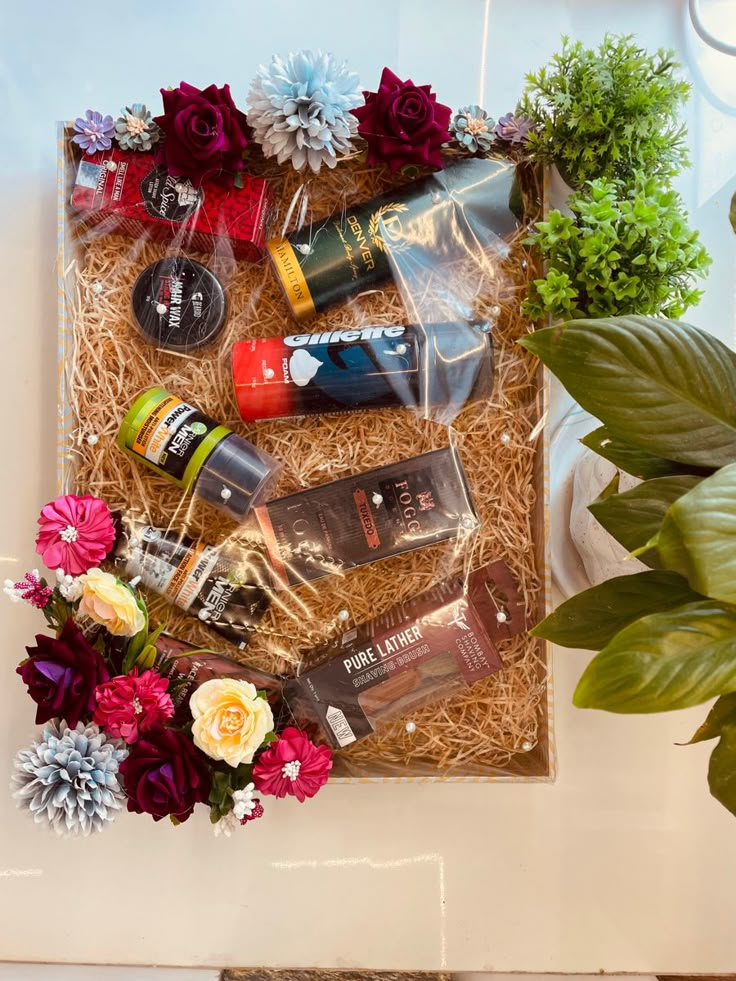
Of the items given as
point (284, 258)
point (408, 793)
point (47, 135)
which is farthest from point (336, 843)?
point (47, 135)

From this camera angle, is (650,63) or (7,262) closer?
(650,63)

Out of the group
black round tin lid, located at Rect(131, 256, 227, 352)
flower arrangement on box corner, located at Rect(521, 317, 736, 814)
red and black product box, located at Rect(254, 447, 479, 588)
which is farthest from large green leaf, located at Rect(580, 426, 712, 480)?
black round tin lid, located at Rect(131, 256, 227, 352)

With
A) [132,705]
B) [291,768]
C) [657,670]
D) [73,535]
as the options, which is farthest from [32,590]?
[657,670]

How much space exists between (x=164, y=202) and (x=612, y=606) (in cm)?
72

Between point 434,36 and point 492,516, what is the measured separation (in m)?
0.70

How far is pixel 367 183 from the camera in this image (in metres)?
0.96

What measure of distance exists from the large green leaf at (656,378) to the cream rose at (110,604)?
0.51 m

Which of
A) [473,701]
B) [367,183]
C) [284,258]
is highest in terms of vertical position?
[367,183]

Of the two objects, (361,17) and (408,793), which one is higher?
(361,17)

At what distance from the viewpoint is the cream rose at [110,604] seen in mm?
796

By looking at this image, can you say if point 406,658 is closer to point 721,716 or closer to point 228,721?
point 228,721

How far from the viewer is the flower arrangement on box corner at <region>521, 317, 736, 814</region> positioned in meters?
0.52

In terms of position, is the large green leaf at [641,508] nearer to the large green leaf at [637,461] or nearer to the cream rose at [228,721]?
the large green leaf at [637,461]

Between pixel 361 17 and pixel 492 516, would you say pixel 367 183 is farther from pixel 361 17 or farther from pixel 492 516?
pixel 492 516
